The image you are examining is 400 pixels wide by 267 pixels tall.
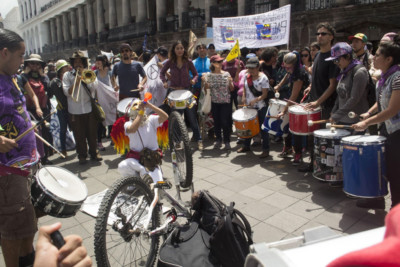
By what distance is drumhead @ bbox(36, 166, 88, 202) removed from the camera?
2.45m

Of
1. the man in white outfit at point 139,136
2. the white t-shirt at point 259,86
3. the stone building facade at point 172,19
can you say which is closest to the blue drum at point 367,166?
the man in white outfit at point 139,136

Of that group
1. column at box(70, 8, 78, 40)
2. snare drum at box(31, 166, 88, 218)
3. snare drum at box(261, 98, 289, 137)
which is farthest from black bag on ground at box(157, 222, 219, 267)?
column at box(70, 8, 78, 40)

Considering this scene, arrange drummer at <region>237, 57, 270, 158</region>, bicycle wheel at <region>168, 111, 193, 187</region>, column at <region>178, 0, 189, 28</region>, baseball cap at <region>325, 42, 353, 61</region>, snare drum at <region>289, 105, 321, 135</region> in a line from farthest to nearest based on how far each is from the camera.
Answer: column at <region>178, 0, 189, 28</region> → drummer at <region>237, 57, 270, 158</region> → snare drum at <region>289, 105, 321, 135</region> → baseball cap at <region>325, 42, 353, 61</region> → bicycle wheel at <region>168, 111, 193, 187</region>

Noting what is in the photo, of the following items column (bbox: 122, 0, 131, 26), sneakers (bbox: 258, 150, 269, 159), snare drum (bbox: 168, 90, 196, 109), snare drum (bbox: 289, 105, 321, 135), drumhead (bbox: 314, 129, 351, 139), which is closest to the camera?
drumhead (bbox: 314, 129, 351, 139)

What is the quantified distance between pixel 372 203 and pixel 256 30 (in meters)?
6.75

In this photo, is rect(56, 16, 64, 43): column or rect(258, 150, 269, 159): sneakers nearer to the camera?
rect(258, 150, 269, 159): sneakers

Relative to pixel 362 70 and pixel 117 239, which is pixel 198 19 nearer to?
pixel 362 70

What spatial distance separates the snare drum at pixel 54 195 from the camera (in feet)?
7.90

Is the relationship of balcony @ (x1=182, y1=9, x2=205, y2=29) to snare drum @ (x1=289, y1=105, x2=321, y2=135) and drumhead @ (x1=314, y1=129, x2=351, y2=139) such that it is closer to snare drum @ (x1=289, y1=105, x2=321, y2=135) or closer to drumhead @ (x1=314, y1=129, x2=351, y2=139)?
snare drum @ (x1=289, y1=105, x2=321, y2=135)

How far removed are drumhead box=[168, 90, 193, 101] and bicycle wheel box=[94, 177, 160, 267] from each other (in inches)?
134

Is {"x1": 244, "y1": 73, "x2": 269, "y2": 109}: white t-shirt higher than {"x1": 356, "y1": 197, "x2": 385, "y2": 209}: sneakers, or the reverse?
{"x1": 244, "y1": 73, "x2": 269, "y2": 109}: white t-shirt

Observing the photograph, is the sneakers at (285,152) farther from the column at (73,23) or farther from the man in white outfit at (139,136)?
the column at (73,23)

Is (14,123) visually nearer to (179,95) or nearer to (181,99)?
(181,99)

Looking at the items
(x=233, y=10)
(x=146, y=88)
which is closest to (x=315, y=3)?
(x=233, y=10)
